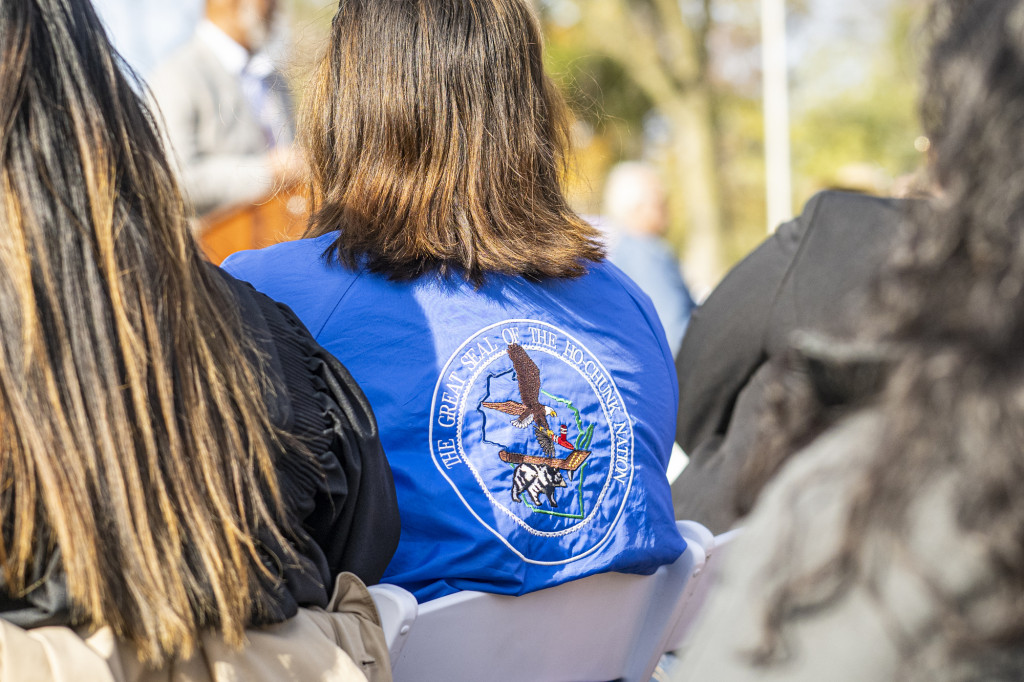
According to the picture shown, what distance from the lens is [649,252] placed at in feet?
18.2

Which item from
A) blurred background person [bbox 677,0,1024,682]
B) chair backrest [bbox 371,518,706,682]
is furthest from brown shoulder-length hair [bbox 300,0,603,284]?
blurred background person [bbox 677,0,1024,682]

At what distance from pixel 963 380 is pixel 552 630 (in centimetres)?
117

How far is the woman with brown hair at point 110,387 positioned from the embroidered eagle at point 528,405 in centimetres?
50

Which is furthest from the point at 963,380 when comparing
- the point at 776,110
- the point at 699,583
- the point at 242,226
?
the point at 776,110

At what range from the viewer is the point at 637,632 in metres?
1.92

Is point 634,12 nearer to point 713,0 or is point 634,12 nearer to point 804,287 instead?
point 713,0

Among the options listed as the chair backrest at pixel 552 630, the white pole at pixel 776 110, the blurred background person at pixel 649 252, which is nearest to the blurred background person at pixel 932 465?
the chair backrest at pixel 552 630

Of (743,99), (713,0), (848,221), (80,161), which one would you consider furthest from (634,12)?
(80,161)

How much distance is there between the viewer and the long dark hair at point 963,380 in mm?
682

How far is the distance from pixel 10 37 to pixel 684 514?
1811 millimetres

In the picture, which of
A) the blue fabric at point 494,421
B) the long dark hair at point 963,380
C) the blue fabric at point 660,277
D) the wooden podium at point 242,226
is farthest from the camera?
the blue fabric at point 660,277

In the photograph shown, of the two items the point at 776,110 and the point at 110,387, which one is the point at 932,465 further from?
the point at 776,110

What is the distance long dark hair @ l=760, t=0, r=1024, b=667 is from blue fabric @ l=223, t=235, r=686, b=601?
37.3 inches

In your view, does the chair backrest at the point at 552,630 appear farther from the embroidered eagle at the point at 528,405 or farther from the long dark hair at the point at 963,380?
the long dark hair at the point at 963,380
